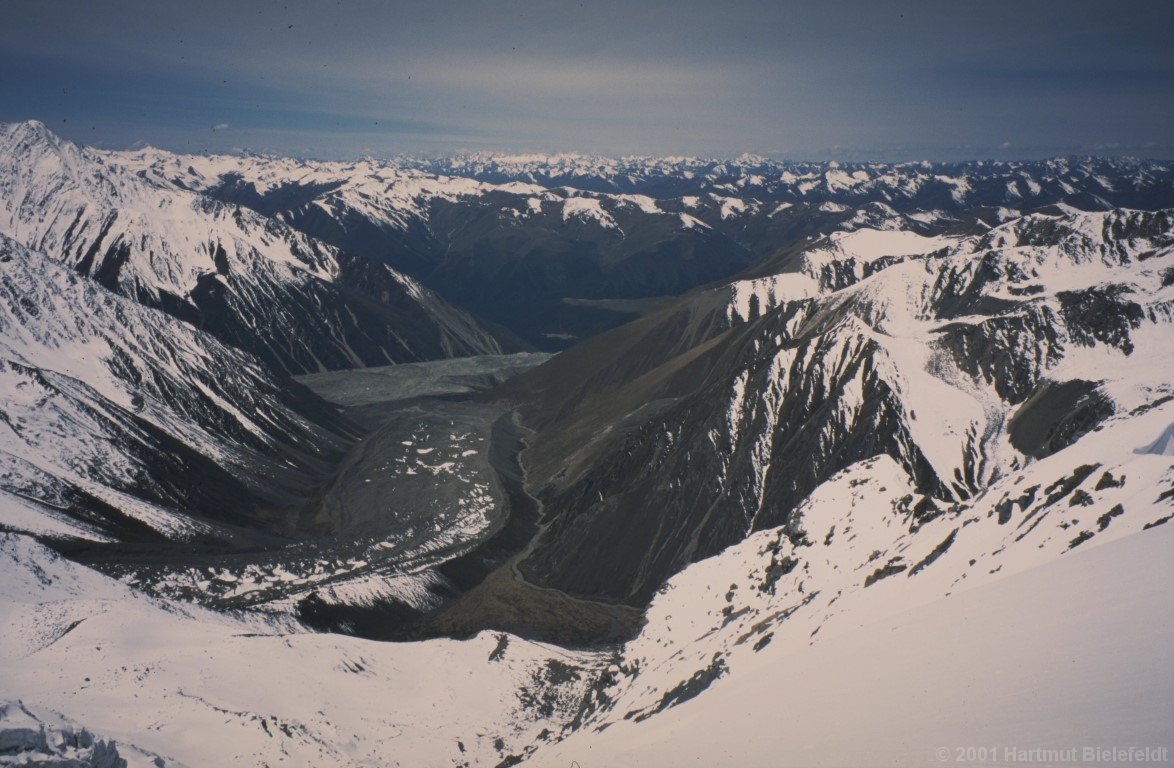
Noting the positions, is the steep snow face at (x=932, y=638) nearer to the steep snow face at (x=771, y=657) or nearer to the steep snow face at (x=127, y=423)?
the steep snow face at (x=771, y=657)

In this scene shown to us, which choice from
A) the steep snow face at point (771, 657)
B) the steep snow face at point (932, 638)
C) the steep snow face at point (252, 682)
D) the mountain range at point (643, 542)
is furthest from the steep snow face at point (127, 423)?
the steep snow face at point (932, 638)

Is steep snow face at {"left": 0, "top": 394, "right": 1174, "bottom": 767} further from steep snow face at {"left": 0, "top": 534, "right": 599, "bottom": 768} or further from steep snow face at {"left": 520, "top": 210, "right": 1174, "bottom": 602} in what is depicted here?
steep snow face at {"left": 520, "top": 210, "right": 1174, "bottom": 602}

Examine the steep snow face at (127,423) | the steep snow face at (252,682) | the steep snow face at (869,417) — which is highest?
the steep snow face at (869,417)

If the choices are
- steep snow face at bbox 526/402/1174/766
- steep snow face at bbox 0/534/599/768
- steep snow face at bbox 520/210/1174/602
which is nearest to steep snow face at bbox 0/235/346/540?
steep snow face at bbox 0/534/599/768

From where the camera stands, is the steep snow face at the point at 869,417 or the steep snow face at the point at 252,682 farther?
the steep snow face at the point at 869,417

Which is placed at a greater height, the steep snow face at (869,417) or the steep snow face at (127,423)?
the steep snow face at (869,417)

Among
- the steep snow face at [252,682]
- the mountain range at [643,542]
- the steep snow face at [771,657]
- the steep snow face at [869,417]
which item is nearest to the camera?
the steep snow face at [771,657]

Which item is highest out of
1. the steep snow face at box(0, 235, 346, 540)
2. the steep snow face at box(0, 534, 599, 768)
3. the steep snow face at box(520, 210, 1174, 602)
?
the steep snow face at box(520, 210, 1174, 602)

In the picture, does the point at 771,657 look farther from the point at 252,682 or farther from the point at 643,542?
the point at 643,542
